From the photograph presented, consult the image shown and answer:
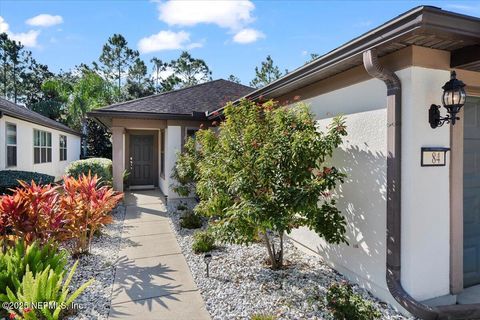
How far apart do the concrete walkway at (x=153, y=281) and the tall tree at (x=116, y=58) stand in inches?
1249

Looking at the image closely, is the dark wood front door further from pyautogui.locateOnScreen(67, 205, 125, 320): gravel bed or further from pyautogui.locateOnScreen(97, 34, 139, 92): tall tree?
pyautogui.locateOnScreen(97, 34, 139, 92): tall tree

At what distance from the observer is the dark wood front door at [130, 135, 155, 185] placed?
1287 centimetres

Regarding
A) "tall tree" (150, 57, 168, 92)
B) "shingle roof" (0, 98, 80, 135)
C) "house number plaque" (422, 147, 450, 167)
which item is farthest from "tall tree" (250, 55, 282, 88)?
"house number plaque" (422, 147, 450, 167)

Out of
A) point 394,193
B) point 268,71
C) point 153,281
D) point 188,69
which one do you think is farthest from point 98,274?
point 188,69

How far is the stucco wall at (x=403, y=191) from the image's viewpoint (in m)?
3.13

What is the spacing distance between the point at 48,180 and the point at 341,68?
10.0 metres

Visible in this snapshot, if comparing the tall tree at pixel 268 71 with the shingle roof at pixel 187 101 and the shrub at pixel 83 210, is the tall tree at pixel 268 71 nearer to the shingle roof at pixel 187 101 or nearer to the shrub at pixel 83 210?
the shingle roof at pixel 187 101

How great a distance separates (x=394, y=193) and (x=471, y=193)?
1338mm

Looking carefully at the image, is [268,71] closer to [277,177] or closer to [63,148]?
[63,148]

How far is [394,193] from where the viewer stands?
3211mm

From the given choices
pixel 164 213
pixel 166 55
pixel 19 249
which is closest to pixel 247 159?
pixel 19 249

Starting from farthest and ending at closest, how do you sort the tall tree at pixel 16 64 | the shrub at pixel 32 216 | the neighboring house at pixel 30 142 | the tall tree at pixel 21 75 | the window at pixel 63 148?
the tall tree at pixel 21 75, the tall tree at pixel 16 64, the window at pixel 63 148, the neighboring house at pixel 30 142, the shrub at pixel 32 216

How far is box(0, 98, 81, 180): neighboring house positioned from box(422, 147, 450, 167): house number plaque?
34.6 feet

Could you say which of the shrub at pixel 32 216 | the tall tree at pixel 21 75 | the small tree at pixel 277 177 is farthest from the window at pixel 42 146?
the tall tree at pixel 21 75
